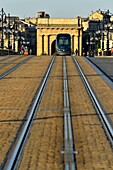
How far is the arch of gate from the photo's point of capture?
14075 cm

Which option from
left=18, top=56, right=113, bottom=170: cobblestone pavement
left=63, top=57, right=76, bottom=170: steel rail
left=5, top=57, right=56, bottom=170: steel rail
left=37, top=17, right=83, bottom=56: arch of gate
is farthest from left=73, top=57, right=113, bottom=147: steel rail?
left=37, top=17, right=83, bottom=56: arch of gate

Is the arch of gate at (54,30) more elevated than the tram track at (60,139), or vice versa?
the arch of gate at (54,30)

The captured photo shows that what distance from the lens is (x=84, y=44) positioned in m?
154

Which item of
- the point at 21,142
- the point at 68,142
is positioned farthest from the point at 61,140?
the point at 21,142

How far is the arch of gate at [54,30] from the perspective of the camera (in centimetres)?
14075

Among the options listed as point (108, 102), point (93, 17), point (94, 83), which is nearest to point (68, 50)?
point (94, 83)

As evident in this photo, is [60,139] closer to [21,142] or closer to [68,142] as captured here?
[68,142]

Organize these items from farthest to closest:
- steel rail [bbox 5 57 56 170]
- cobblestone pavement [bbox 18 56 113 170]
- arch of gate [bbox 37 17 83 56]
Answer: arch of gate [bbox 37 17 83 56], cobblestone pavement [bbox 18 56 113 170], steel rail [bbox 5 57 56 170]

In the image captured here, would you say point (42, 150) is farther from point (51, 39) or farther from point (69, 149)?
point (51, 39)

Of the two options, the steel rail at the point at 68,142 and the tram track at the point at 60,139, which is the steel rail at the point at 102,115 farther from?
the steel rail at the point at 68,142

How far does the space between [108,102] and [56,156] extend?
28.2 ft

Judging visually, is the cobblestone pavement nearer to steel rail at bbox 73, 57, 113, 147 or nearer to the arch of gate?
steel rail at bbox 73, 57, 113, 147

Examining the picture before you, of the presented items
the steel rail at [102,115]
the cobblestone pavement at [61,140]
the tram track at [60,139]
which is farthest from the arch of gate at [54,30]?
the tram track at [60,139]

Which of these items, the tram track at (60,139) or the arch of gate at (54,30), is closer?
the tram track at (60,139)
